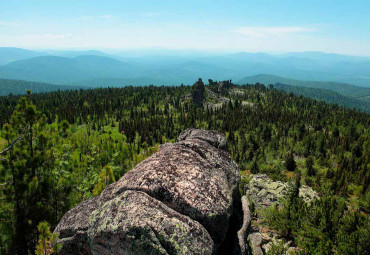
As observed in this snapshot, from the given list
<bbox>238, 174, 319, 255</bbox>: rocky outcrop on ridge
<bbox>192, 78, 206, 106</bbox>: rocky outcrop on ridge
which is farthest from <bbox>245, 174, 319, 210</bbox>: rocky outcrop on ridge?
<bbox>192, 78, 206, 106</bbox>: rocky outcrop on ridge

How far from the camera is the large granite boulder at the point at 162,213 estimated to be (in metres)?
7.23

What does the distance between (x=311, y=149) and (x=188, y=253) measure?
90.9 metres

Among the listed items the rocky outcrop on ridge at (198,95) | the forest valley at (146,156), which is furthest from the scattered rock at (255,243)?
the rocky outcrop on ridge at (198,95)

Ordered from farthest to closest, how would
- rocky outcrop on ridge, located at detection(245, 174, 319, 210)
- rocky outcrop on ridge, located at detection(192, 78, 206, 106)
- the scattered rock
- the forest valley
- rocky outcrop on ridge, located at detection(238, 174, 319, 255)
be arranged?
rocky outcrop on ridge, located at detection(192, 78, 206, 106), rocky outcrop on ridge, located at detection(245, 174, 319, 210), rocky outcrop on ridge, located at detection(238, 174, 319, 255), the scattered rock, the forest valley

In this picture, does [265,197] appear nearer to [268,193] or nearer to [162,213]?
[268,193]

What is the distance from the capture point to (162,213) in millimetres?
7777

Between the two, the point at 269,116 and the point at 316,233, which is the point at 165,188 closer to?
the point at 316,233

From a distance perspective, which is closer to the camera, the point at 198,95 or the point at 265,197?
the point at 265,197

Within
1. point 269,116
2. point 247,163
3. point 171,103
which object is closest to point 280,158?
point 247,163

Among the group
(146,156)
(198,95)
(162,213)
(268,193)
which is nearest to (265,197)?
(268,193)

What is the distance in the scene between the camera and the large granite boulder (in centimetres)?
723

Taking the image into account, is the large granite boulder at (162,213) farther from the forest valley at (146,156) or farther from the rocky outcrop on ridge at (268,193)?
the rocky outcrop on ridge at (268,193)

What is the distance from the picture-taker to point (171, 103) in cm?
18675

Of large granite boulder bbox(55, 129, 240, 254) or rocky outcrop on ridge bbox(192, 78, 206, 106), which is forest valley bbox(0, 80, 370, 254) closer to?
large granite boulder bbox(55, 129, 240, 254)
